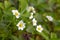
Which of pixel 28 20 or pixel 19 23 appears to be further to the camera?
pixel 28 20

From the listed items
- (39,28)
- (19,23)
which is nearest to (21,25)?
(19,23)

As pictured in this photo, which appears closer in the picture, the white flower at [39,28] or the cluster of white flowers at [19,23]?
the cluster of white flowers at [19,23]

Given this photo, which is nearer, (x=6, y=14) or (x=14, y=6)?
(x=6, y=14)

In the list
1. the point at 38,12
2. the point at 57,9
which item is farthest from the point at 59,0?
the point at 38,12

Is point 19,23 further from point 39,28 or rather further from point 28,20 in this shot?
point 39,28

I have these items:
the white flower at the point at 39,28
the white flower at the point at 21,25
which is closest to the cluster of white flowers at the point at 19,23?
the white flower at the point at 21,25

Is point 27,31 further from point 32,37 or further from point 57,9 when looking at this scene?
point 57,9

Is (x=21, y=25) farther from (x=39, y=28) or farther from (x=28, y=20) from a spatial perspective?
(x=39, y=28)

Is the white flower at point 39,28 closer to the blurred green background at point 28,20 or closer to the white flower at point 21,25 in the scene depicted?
the blurred green background at point 28,20
